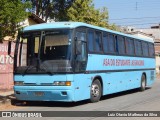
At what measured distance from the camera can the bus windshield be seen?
14.4 meters

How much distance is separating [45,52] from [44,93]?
1405 millimetres

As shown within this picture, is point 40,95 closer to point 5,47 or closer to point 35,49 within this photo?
point 35,49

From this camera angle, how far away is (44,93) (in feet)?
48.1

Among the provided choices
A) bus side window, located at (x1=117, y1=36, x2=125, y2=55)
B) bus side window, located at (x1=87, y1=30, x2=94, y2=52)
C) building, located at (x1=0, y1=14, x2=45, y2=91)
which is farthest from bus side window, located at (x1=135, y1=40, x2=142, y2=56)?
bus side window, located at (x1=87, y1=30, x2=94, y2=52)

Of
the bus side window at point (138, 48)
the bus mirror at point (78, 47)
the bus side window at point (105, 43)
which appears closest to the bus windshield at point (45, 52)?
the bus mirror at point (78, 47)

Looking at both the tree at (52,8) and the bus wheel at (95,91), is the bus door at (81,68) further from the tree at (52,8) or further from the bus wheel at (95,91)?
the tree at (52,8)

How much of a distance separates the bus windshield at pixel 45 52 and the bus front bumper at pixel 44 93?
0.58 metres

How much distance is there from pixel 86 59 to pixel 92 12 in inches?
649

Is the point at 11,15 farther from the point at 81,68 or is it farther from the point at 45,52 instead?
the point at 81,68

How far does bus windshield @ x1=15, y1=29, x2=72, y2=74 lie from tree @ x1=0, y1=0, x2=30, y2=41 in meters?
0.66

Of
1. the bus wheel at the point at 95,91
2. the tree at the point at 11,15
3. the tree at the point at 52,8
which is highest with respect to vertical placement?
the tree at the point at 52,8

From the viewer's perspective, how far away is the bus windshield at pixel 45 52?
47.3 ft

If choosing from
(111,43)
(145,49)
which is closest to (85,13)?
(145,49)

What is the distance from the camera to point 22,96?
1515 centimetres
